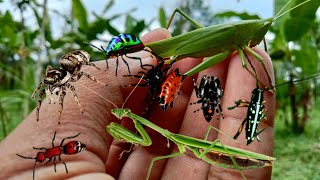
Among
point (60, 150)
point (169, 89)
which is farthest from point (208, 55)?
point (60, 150)

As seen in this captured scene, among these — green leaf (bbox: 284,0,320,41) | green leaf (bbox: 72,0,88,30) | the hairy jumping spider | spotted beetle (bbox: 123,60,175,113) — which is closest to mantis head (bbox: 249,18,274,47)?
spotted beetle (bbox: 123,60,175,113)

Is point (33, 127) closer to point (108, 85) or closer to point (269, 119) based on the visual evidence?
point (108, 85)

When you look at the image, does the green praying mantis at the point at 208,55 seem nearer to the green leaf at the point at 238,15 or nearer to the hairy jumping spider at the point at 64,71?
the hairy jumping spider at the point at 64,71

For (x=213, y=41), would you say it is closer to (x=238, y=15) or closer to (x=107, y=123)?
(x=107, y=123)

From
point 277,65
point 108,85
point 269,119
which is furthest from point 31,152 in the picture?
point 277,65

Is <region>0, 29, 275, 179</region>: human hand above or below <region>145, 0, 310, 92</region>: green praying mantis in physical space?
below

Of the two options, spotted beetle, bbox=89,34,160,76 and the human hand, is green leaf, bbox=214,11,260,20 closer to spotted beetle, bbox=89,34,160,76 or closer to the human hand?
the human hand
